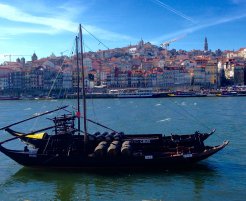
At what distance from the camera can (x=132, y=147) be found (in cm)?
2025

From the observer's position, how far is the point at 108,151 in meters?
19.0

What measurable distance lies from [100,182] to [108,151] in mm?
1634

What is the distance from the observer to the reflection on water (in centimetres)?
1655

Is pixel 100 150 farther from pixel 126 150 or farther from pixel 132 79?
pixel 132 79

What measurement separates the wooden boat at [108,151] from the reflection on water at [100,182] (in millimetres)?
409

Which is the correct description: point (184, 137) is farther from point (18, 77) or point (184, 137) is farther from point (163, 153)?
point (18, 77)

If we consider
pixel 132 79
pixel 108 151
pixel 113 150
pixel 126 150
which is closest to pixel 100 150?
pixel 108 151

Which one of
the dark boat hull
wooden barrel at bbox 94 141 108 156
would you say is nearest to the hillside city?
the dark boat hull

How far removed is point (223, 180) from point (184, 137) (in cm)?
460

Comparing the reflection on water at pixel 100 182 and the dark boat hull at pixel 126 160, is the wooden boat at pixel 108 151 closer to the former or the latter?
the dark boat hull at pixel 126 160

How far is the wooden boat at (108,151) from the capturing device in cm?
1917

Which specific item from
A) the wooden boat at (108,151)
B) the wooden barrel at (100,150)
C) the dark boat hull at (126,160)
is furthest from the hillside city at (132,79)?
the wooden barrel at (100,150)

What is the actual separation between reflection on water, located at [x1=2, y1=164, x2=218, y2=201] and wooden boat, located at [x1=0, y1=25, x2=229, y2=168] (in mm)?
409

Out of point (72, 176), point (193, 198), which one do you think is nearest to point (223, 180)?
point (193, 198)
